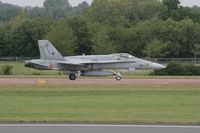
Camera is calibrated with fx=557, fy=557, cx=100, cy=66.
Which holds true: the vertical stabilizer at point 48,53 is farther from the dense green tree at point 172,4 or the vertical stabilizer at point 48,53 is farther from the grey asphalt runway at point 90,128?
the dense green tree at point 172,4

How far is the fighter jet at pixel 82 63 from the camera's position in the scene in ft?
152

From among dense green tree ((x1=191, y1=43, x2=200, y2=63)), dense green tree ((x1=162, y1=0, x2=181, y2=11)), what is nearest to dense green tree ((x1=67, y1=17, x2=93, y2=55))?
dense green tree ((x1=191, y1=43, x2=200, y2=63))

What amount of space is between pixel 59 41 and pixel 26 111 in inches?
2883

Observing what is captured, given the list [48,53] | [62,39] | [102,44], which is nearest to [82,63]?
[48,53]

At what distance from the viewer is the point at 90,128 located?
1266 centimetres

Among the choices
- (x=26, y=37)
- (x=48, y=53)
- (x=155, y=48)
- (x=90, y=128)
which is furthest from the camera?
(x=26, y=37)

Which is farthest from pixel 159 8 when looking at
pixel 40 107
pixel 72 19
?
pixel 40 107

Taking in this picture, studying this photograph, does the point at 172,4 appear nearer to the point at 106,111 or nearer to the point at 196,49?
the point at 196,49

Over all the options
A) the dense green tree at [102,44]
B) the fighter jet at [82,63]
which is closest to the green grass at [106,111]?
the fighter jet at [82,63]

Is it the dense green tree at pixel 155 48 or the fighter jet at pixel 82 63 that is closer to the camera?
the fighter jet at pixel 82 63

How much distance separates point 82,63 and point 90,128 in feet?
111

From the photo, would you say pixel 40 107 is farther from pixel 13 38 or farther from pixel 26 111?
pixel 13 38

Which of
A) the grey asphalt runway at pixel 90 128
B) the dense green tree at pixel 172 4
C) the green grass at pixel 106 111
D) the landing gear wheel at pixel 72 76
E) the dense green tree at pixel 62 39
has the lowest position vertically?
the landing gear wheel at pixel 72 76

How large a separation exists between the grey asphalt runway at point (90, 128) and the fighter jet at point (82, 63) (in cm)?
3280
